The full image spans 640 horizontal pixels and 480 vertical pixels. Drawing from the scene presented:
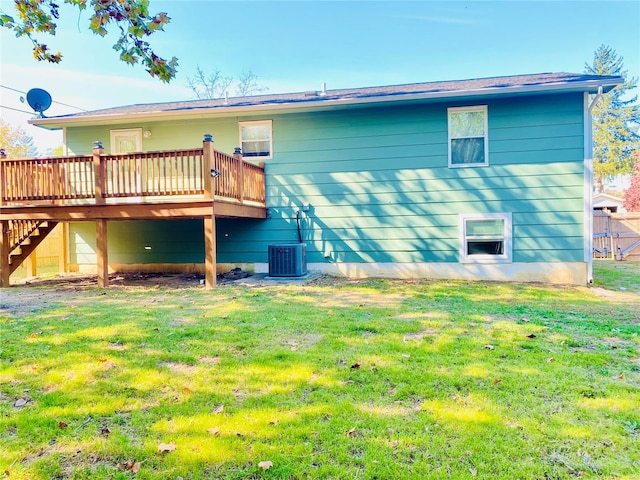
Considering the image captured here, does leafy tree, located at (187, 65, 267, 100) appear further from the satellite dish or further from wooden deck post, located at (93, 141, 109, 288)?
wooden deck post, located at (93, 141, 109, 288)

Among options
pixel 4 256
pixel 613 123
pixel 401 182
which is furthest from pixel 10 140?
pixel 613 123

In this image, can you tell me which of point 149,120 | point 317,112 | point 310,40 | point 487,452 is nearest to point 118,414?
point 487,452

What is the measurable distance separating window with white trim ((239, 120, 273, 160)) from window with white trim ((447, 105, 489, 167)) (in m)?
4.15

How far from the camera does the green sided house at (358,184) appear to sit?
26.1 ft

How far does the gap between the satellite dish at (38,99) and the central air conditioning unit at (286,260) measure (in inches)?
277

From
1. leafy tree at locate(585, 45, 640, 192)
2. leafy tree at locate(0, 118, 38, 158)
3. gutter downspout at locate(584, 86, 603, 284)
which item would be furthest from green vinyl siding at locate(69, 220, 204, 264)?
leafy tree at locate(585, 45, 640, 192)

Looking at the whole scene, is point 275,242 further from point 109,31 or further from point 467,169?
point 109,31

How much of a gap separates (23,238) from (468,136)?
10053 millimetres

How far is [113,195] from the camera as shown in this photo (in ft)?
25.6

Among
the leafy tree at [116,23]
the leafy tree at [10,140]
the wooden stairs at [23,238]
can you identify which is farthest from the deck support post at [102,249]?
the leafy tree at [10,140]

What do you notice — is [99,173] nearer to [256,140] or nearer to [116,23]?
[256,140]

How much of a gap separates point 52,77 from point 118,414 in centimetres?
1820

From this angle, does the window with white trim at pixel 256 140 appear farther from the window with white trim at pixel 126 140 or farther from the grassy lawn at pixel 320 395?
the grassy lawn at pixel 320 395

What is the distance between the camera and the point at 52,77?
52.9 feet
